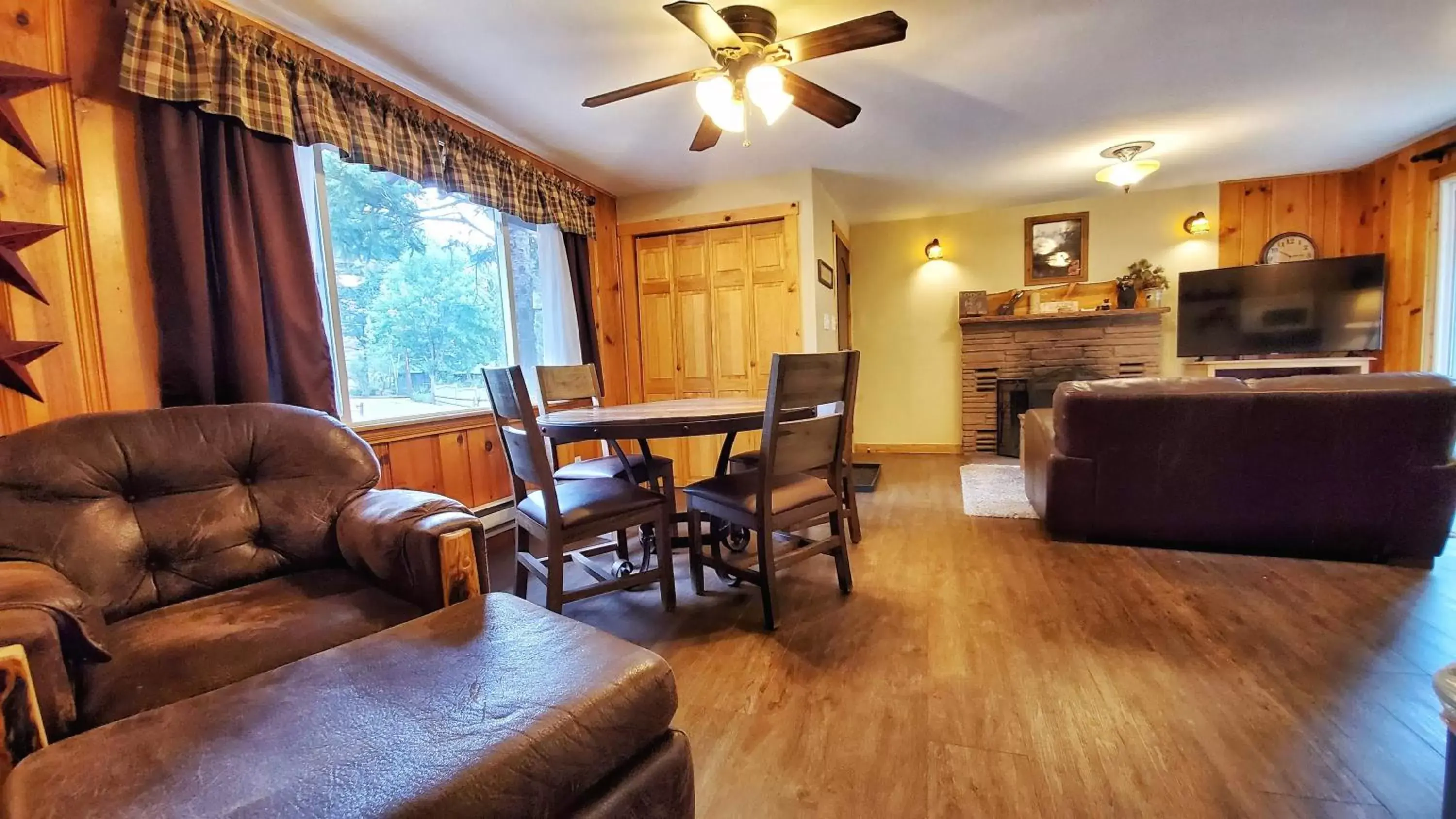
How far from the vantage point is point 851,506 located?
263cm

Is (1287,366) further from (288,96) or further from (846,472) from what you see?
(288,96)

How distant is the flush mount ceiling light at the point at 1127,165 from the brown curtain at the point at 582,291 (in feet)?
11.6

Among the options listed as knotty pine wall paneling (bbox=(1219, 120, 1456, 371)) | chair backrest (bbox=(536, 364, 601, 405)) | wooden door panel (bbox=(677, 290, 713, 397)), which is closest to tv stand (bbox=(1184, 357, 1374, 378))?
knotty pine wall paneling (bbox=(1219, 120, 1456, 371))

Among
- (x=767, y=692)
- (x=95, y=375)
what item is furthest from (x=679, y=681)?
(x=95, y=375)

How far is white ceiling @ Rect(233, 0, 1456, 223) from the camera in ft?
6.87

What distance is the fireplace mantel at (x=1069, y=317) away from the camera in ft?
15.4

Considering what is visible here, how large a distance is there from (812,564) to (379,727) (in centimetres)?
199

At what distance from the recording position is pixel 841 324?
4.95 metres

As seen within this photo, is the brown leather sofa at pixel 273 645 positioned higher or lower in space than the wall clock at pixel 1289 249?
lower

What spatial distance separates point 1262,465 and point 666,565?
99.7 inches

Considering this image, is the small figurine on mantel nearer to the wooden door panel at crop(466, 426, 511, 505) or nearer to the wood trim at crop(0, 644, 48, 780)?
the wooden door panel at crop(466, 426, 511, 505)

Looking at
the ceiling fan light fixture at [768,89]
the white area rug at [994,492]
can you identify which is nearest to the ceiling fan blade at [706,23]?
the ceiling fan light fixture at [768,89]

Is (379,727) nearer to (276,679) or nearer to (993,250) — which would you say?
(276,679)

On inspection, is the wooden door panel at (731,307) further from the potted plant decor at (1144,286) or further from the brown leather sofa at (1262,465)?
the potted plant decor at (1144,286)
